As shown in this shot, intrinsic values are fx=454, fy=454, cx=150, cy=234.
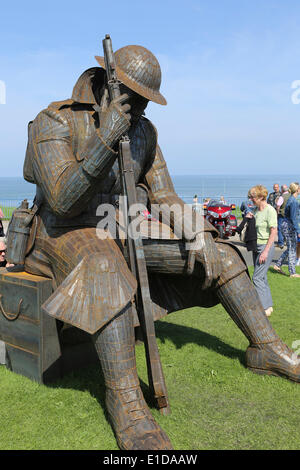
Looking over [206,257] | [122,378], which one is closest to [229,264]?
[206,257]

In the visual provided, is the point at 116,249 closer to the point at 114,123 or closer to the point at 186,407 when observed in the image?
the point at 114,123

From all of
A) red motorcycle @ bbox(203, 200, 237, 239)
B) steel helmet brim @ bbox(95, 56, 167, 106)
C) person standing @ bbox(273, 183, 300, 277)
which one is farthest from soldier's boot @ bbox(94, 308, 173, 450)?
red motorcycle @ bbox(203, 200, 237, 239)

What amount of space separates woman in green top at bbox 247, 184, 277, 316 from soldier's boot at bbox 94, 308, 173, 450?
3103mm

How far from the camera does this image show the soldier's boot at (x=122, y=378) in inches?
99.7

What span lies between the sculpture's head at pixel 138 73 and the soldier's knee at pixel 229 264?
113 cm

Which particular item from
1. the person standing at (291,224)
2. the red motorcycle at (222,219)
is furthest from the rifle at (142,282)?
the red motorcycle at (222,219)

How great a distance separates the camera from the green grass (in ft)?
8.55

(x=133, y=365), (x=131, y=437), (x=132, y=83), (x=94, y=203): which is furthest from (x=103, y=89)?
(x=131, y=437)

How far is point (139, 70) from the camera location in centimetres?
291

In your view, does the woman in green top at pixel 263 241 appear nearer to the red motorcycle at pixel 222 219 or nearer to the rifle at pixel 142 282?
the rifle at pixel 142 282

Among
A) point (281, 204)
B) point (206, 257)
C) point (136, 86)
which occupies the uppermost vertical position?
point (136, 86)

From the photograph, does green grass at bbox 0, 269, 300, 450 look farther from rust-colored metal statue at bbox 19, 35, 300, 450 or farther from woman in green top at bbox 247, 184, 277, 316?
woman in green top at bbox 247, 184, 277, 316

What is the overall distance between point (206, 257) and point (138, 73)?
1.28 m

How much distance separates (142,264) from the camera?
2836 millimetres
